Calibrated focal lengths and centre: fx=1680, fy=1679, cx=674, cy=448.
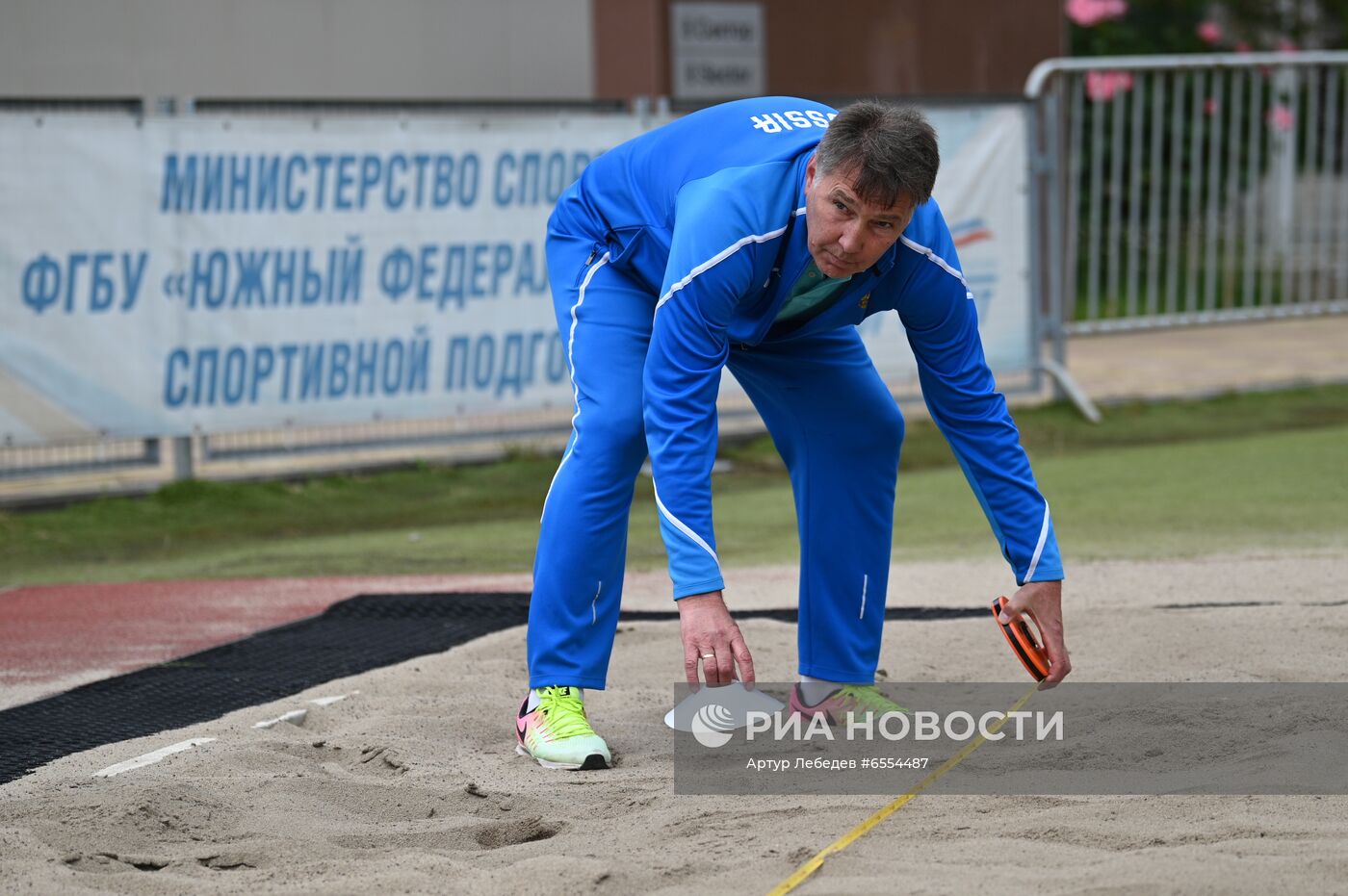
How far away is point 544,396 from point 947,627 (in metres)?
4.03

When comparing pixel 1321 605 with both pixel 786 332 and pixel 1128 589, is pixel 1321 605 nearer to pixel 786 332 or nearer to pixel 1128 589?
pixel 1128 589

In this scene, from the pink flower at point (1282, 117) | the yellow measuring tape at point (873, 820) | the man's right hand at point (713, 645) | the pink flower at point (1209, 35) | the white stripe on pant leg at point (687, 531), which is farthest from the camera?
the pink flower at point (1209, 35)

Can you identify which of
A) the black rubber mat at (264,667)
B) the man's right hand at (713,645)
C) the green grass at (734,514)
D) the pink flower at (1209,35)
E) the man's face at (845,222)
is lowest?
the green grass at (734,514)

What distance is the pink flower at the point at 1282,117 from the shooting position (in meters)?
11.2

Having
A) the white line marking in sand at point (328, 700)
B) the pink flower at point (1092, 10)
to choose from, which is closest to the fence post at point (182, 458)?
the white line marking in sand at point (328, 700)

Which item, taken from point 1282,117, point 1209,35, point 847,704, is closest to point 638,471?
point 847,704

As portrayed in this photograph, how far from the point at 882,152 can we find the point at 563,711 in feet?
4.83

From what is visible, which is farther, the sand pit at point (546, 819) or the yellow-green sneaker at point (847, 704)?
the yellow-green sneaker at point (847, 704)

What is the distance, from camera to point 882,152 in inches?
124

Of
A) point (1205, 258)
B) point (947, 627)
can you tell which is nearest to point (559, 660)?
point (947, 627)

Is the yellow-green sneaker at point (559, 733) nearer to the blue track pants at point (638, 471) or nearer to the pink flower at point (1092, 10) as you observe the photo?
the blue track pants at point (638, 471)

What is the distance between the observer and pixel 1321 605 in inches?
197

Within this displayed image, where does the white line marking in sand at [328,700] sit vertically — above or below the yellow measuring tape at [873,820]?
below

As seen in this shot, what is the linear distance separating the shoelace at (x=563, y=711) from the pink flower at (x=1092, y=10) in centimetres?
1399
